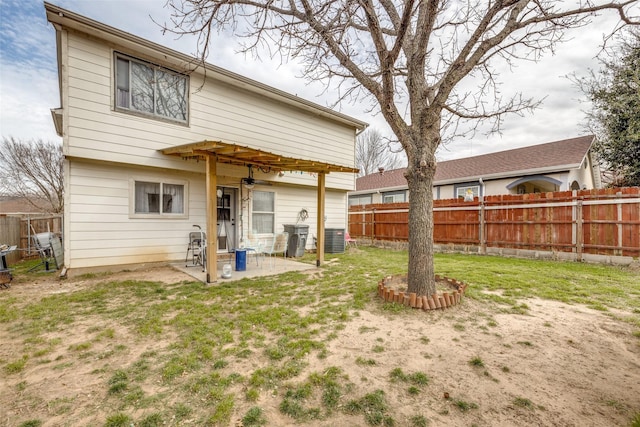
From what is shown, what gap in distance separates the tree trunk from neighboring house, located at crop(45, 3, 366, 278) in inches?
115

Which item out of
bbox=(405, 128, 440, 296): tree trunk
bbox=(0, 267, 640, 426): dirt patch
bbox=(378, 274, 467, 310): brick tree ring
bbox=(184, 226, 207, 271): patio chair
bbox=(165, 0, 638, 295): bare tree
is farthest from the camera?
bbox=(184, 226, 207, 271): patio chair

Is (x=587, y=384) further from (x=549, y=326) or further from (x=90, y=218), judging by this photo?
(x=90, y=218)

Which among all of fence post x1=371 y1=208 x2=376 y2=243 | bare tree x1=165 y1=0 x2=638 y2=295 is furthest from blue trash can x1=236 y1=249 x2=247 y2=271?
fence post x1=371 y1=208 x2=376 y2=243

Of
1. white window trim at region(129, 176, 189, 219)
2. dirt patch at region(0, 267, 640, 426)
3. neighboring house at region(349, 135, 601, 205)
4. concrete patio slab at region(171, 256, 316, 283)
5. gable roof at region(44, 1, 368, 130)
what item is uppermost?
gable roof at region(44, 1, 368, 130)

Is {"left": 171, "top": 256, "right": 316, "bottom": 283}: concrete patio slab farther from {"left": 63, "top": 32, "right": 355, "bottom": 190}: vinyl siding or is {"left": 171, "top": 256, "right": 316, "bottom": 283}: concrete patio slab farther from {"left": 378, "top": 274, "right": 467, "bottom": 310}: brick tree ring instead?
{"left": 378, "top": 274, "right": 467, "bottom": 310}: brick tree ring

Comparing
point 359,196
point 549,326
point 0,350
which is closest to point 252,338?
point 0,350

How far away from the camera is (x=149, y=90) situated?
21.7 ft

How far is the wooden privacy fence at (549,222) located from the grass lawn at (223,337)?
1332mm

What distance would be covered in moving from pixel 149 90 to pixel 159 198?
8.49ft

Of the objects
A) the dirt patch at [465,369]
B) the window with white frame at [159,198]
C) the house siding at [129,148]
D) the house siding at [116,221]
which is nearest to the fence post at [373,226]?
the house siding at [129,148]

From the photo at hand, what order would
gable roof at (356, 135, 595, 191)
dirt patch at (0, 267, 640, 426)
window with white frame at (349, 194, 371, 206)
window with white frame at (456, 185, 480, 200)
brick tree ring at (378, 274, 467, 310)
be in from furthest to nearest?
window with white frame at (349, 194, 371, 206) → window with white frame at (456, 185, 480, 200) → gable roof at (356, 135, 595, 191) → brick tree ring at (378, 274, 467, 310) → dirt patch at (0, 267, 640, 426)

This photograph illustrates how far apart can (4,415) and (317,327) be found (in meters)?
2.71

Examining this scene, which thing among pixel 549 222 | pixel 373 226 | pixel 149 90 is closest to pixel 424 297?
pixel 549 222

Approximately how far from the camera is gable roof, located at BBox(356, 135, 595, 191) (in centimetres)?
1166
